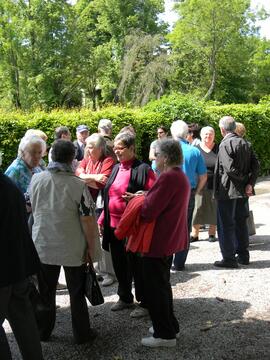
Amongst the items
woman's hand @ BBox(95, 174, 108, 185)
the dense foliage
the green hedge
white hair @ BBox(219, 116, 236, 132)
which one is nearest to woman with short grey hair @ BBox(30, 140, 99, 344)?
woman's hand @ BBox(95, 174, 108, 185)

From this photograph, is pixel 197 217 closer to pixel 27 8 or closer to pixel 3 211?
pixel 3 211

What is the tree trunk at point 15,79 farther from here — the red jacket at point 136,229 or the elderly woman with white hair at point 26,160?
the red jacket at point 136,229

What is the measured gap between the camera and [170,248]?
4016 mm

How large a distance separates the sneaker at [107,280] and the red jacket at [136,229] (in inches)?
70.6

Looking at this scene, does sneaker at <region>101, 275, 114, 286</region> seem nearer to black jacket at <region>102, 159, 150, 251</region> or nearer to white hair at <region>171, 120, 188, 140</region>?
black jacket at <region>102, 159, 150, 251</region>

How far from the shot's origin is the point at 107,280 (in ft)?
19.3

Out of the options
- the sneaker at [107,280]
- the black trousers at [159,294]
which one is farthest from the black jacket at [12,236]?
the sneaker at [107,280]

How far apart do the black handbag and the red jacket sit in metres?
0.41

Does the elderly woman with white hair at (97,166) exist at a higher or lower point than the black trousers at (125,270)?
higher

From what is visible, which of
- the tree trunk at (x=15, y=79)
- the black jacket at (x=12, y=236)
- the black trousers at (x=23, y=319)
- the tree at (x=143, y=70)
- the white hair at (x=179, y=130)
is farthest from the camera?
the tree trunk at (x=15, y=79)

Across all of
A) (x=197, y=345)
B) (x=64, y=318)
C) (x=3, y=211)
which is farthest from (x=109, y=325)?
(x=3, y=211)

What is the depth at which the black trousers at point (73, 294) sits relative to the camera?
4.12 metres

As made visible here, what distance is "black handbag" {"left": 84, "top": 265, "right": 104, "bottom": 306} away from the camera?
4.07 meters

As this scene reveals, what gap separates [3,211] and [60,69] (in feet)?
125
